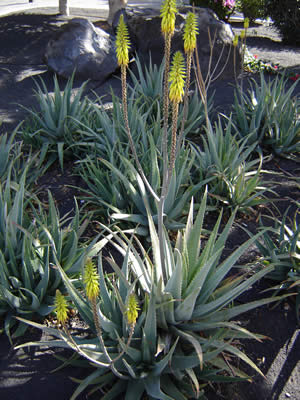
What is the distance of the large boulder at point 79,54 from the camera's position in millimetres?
6609

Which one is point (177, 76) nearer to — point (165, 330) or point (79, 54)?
point (165, 330)

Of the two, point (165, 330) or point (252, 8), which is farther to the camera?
point (252, 8)

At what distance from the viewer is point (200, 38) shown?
6441 mm

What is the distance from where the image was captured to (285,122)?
4379mm

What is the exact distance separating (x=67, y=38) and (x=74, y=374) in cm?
591

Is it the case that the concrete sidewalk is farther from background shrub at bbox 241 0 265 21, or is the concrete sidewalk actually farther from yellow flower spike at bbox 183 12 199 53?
yellow flower spike at bbox 183 12 199 53

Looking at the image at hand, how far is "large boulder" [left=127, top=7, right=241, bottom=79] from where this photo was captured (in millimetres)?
6391

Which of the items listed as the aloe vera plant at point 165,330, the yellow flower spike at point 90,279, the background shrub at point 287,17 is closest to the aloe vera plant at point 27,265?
the aloe vera plant at point 165,330

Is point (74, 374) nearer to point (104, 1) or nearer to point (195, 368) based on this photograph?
point (195, 368)

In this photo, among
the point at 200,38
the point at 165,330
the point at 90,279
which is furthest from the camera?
the point at 200,38

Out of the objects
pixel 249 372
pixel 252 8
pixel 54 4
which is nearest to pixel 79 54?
pixel 249 372

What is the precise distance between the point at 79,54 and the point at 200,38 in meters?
1.97

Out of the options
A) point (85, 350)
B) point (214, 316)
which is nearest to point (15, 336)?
point (85, 350)

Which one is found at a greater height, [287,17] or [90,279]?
[287,17]
